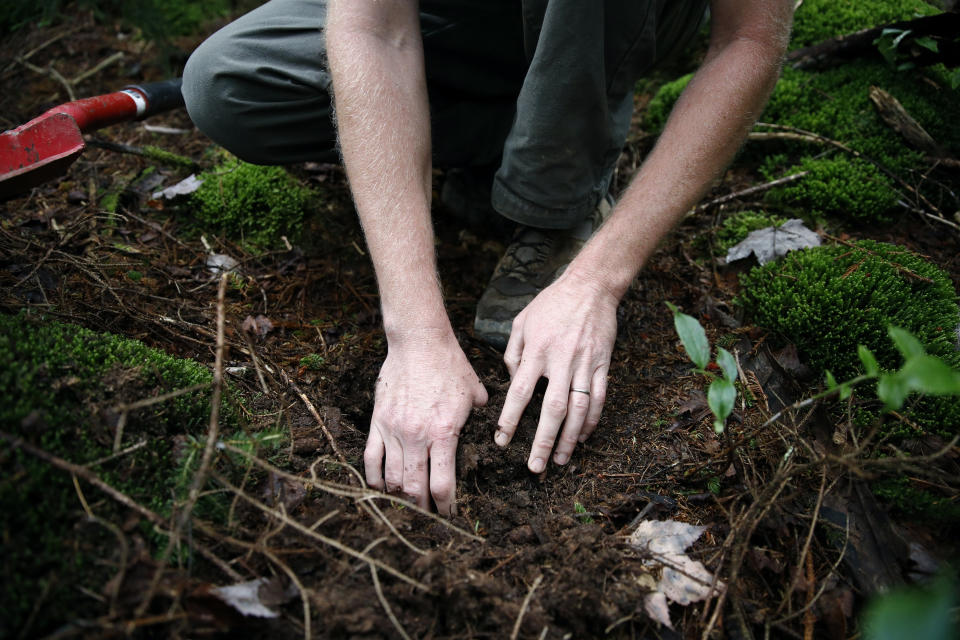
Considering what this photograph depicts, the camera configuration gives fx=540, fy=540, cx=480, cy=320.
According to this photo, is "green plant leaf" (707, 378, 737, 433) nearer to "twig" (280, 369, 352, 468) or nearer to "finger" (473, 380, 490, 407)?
"finger" (473, 380, 490, 407)

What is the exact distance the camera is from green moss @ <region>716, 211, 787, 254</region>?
2.88 meters

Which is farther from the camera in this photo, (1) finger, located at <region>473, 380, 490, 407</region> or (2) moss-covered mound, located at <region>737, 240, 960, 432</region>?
(2) moss-covered mound, located at <region>737, 240, 960, 432</region>

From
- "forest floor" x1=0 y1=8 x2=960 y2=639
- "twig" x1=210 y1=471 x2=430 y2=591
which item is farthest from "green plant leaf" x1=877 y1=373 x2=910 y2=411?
"twig" x1=210 y1=471 x2=430 y2=591

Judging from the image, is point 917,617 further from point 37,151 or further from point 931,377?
point 37,151

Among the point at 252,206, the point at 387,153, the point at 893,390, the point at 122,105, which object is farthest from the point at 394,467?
the point at 122,105

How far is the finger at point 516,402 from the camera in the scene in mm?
1979

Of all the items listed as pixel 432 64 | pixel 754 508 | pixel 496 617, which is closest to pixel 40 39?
pixel 432 64

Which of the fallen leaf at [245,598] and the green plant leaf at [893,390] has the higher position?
the green plant leaf at [893,390]

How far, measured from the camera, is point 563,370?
6.45ft

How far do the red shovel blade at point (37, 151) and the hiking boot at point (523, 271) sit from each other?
1920 mm

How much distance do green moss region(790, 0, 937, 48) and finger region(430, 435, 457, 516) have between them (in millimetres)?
3642

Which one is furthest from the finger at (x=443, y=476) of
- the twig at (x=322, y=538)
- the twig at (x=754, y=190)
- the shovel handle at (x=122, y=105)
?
the shovel handle at (x=122, y=105)

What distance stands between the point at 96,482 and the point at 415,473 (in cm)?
92

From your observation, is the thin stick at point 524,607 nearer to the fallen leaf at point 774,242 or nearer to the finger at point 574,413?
the finger at point 574,413
